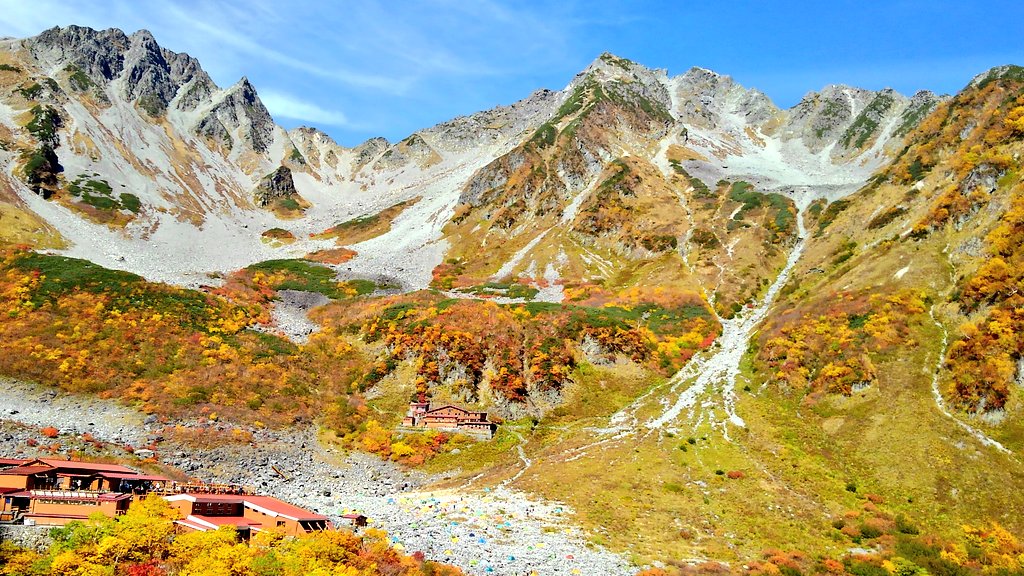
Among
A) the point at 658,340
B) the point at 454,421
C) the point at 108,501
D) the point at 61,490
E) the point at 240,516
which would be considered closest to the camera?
the point at 108,501

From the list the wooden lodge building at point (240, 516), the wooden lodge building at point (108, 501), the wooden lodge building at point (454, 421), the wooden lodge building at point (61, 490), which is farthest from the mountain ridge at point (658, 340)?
the wooden lodge building at point (61, 490)

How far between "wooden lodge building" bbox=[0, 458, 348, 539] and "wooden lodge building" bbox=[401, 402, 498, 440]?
2486 centimetres

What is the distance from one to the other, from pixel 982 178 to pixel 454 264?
317 feet

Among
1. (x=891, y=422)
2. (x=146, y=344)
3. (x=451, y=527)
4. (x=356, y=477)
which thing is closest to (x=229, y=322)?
(x=146, y=344)

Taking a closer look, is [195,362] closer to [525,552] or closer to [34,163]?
[525,552]

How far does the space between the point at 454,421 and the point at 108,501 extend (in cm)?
3450

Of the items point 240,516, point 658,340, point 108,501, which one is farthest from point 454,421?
point 658,340

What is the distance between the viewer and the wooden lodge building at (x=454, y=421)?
57.0 m

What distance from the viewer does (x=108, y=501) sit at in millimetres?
25719

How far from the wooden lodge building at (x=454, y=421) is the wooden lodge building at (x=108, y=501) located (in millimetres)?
24857

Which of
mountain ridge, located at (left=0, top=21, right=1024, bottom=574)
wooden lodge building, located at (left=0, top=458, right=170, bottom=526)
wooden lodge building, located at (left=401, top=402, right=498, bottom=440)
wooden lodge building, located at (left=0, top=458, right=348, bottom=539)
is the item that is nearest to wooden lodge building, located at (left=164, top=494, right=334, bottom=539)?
wooden lodge building, located at (left=0, top=458, right=348, bottom=539)

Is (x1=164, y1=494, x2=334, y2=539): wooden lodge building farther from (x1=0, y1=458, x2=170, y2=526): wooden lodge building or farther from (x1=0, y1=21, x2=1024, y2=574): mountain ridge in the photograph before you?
(x1=0, y1=21, x2=1024, y2=574): mountain ridge

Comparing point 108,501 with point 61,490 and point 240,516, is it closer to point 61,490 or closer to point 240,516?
point 61,490

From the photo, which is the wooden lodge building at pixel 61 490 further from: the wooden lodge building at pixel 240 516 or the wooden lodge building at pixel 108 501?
the wooden lodge building at pixel 240 516
